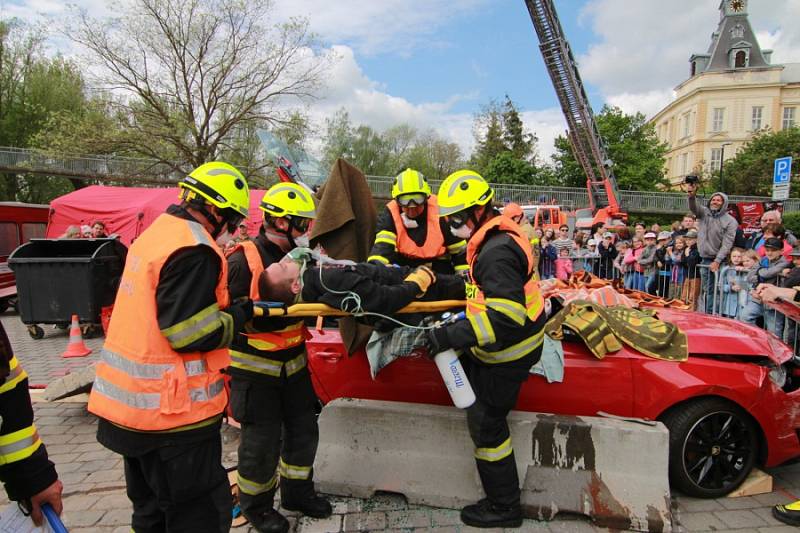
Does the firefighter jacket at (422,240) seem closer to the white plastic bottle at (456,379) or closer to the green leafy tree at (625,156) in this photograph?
the white plastic bottle at (456,379)

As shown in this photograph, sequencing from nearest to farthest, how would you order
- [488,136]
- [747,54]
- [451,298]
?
[451,298], [488,136], [747,54]

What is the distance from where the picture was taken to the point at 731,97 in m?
54.0

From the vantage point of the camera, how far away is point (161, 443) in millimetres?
2000

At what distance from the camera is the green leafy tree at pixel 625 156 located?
37750 millimetres

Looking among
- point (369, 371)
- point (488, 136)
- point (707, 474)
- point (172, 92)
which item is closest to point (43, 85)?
point (172, 92)

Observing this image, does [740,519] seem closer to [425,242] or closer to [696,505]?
[696,505]

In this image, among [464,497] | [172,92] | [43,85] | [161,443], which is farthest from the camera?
[43,85]

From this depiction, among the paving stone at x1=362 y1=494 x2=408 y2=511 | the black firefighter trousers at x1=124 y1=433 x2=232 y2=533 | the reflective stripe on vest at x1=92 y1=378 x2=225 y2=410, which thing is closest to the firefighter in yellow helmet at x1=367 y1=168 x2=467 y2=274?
the paving stone at x1=362 y1=494 x2=408 y2=511

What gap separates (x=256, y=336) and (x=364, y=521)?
134cm

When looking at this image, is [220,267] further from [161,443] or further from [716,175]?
[716,175]

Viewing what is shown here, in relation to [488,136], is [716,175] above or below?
below

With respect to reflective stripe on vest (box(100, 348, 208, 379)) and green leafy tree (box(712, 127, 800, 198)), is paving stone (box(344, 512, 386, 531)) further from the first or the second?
green leafy tree (box(712, 127, 800, 198))

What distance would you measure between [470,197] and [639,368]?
1569 millimetres

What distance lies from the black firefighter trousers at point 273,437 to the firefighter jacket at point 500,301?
41.0 inches
